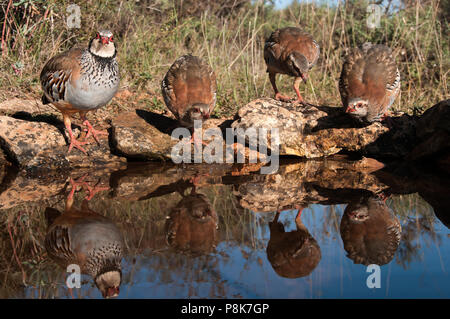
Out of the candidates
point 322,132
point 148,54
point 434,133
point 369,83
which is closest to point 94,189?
point 322,132

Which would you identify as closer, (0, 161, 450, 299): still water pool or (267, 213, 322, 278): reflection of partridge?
(0, 161, 450, 299): still water pool

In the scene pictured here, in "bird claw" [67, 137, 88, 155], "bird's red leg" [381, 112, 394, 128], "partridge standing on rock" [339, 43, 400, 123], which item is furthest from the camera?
"bird's red leg" [381, 112, 394, 128]

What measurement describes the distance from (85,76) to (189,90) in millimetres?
1378

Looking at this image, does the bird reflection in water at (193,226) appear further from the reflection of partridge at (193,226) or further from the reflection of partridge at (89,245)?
the reflection of partridge at (89,245)

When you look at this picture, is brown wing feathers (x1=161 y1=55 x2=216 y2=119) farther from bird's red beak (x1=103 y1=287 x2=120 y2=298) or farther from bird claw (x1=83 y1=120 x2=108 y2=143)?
bird's red beak (x1=103 y1=287 x2=120 y2=298)

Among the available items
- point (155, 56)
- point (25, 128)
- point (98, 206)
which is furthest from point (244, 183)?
point (155, 56)

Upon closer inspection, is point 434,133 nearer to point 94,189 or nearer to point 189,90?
point 189,90

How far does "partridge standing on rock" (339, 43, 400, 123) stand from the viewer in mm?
6535

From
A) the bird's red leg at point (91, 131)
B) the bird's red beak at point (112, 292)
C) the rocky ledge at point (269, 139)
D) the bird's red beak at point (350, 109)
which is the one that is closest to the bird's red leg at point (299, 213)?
the bird's red beak at point (112, 292)

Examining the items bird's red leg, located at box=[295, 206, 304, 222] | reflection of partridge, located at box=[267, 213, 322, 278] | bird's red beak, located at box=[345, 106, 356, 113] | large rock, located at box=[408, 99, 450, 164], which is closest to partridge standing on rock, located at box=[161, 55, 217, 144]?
bird's red beak, located at box=[345, 106, 356, 113]

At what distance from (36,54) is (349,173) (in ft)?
18.3

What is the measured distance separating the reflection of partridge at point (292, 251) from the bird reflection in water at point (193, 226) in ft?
1.60

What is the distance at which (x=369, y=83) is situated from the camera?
666 cm

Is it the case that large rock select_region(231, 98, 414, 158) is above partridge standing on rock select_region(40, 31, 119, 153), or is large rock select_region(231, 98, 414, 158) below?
below
